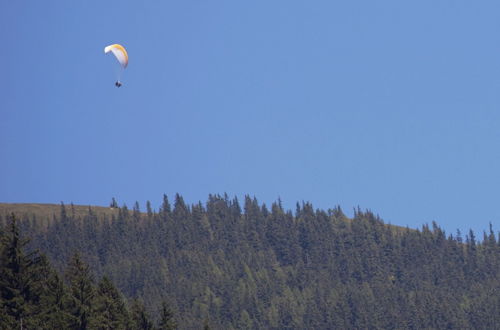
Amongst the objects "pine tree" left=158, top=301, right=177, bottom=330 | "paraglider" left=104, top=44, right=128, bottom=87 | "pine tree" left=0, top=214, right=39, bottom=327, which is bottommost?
"pine tree" left=158, top=301, right=177, bottom=330

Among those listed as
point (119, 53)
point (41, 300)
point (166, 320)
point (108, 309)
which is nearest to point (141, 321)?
point (166, 320)

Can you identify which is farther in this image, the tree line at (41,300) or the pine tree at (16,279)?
the pine tree at (16,279)

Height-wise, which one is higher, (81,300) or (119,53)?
(119,53)

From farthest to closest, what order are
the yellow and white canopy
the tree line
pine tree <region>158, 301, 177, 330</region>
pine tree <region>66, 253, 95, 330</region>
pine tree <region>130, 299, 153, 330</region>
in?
the yellow and white canopy < pine tree <region>130, 299, 153, 330</region> < pine tree <region>158, 301, 177, 330</region> < pine tree <region>66, 253, 95, 330</region> < the tree line

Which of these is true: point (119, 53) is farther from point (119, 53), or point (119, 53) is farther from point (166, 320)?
point (166, 320)

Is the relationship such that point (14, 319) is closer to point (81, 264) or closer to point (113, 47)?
point (81, 264)

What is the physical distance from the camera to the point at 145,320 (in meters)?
96.7

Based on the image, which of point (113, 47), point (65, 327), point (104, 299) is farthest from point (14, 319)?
point (113, 47)

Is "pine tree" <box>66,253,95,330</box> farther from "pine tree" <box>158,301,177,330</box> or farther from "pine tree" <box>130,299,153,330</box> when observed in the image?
"pine tree" <box>158,301,177,330</box>

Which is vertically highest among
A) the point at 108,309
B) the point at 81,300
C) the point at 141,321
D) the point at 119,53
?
the point at 119,53

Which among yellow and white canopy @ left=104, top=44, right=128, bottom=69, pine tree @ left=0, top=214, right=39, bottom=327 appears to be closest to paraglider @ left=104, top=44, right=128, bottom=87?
yellow and white canopy @ left=104, top=44, right=128, bottom=69

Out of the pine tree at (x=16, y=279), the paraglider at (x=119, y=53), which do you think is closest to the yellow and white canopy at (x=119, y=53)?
the paraglider at (x=119, y=53)

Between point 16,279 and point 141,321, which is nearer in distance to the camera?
point 16,279

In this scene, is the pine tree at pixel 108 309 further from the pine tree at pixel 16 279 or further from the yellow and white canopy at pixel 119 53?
the yellow and white canopy at pixel 119 53
